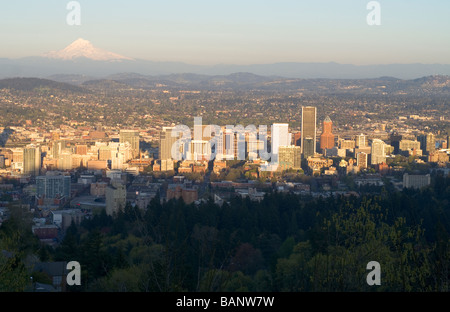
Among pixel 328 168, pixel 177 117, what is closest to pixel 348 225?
pixel 328 168

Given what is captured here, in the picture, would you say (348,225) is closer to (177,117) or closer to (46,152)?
(46,152)

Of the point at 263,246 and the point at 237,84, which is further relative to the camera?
the point at 237,84

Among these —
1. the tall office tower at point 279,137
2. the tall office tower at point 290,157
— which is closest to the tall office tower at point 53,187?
the tall office tower at point 290,157

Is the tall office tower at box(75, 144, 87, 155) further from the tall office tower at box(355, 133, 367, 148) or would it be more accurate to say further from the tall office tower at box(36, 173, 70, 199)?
the tall office tower at box(355, 133, 367, 148)

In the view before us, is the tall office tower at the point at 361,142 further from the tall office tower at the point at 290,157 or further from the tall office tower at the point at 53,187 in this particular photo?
the tall office tower at the point at 53,187

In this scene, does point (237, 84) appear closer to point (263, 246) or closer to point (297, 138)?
point (297, 138)

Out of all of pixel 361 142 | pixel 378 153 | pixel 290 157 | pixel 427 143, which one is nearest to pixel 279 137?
pixel 361 142

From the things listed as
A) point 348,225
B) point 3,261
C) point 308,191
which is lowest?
point 308,191
